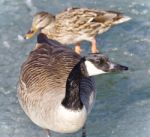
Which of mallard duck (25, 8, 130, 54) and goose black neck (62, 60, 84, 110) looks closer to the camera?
goose black neck (62, 60, 84, 110)

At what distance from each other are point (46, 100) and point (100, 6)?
4.01 metres

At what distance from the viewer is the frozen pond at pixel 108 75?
20.9 ft

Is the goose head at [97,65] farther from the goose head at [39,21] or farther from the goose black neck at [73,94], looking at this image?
the goose head at [39,21]

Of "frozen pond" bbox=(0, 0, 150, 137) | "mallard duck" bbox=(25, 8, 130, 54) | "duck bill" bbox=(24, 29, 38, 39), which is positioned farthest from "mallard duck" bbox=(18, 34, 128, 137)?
"mallard duck" bbox=(25, 8, 130, 54)

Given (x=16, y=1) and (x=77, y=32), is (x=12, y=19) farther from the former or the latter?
(x=77, y=32)

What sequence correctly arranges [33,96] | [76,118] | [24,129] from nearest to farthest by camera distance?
[76,118] → [33,96] → [24,129]

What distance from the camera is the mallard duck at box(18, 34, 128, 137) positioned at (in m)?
5.26

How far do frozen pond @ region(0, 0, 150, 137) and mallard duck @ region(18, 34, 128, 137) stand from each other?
Result: 467 mm

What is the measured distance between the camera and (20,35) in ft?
27.8

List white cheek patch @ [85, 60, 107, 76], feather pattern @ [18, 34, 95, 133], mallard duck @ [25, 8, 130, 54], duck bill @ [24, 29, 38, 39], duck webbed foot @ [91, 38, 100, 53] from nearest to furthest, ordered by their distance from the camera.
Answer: white cheek patch @ [85, 60, 107, 76], feather pattern @ [18, 34, 95, 133], duck bill @ [24, 29, 38, 39], duck webbed foot @ [91, 38, 100, 53], mallard duck @ [25, 8, 130, 54]

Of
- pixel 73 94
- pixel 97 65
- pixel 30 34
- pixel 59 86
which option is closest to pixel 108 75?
pixel 30 34

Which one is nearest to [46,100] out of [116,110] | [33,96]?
[33,96]

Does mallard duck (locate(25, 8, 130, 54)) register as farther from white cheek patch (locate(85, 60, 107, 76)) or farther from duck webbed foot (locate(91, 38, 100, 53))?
white cheek patch (locate(85, 60, 107, 76))

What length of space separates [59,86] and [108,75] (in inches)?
76.7
